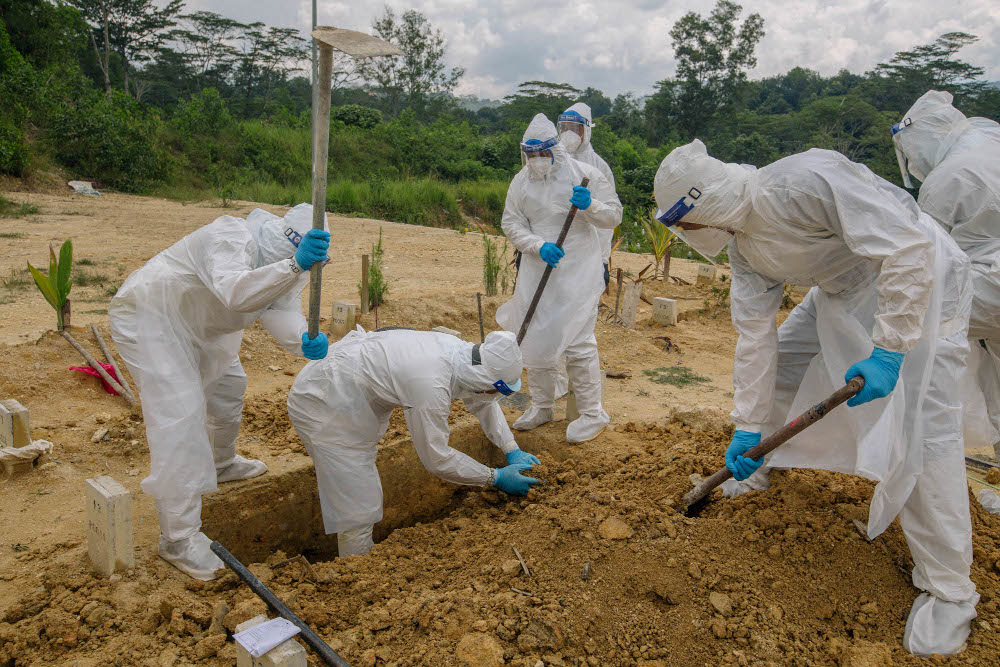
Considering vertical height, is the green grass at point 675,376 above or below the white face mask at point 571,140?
below

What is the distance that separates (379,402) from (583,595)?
1293mm

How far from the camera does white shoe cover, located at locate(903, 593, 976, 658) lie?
2.29m

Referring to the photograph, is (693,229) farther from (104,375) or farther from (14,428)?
(104,375)

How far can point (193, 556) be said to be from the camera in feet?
9.06

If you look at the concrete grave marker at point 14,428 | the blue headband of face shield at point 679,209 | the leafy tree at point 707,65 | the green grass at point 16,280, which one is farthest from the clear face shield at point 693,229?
the leafy tree at point 707,65

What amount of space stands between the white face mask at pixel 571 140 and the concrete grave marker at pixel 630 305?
2279 millimetres

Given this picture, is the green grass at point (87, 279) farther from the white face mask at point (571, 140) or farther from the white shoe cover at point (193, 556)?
the white face mask at point (571, 140)

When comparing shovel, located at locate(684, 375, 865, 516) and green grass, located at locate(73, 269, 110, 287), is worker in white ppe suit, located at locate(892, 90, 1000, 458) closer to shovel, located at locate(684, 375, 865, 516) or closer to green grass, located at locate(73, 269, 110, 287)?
shovel, located at locate(684, 375, 865, 516)

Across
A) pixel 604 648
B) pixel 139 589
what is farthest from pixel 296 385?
pixel 604 648

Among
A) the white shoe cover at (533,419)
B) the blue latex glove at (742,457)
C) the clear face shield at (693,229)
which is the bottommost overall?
the white shoe cover at (533,419)

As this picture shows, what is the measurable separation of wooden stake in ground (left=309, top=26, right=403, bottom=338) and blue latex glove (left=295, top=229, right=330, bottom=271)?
3 centimetres

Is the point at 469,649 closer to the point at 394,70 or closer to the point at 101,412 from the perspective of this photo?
the point at 101,412

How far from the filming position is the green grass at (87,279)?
20.5ft

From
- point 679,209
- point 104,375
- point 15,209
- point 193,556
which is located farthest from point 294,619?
point 15,209
